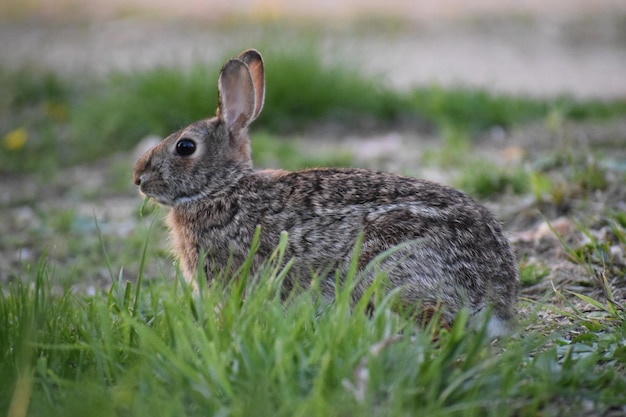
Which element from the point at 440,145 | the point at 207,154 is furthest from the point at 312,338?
the point at 440,145

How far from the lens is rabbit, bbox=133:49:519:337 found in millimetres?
3789

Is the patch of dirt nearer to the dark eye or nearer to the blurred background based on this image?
the blurred background

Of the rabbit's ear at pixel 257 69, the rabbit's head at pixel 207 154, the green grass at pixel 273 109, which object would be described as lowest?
the green grass at pixel 273 109

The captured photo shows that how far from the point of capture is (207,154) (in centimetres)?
462

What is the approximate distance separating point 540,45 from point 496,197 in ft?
20.2

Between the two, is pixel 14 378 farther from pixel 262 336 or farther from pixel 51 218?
pixel 51 218

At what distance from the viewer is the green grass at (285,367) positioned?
2.85 meters

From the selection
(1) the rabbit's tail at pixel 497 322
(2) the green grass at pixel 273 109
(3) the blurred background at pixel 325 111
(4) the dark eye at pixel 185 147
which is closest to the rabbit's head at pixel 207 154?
(4) the dark eye at pixel 185 147

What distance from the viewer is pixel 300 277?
4.09m

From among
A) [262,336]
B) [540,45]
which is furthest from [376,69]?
[262,336]

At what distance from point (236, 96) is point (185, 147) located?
390mm

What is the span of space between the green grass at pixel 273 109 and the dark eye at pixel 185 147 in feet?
10.0

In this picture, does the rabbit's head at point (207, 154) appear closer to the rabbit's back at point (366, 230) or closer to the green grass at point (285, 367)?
the rabbit's back at point (366, 230)

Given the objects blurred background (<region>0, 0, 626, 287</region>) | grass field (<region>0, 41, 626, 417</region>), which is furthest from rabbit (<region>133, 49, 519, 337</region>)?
blurred background (<region>0, 0, 626, 287</region>)
